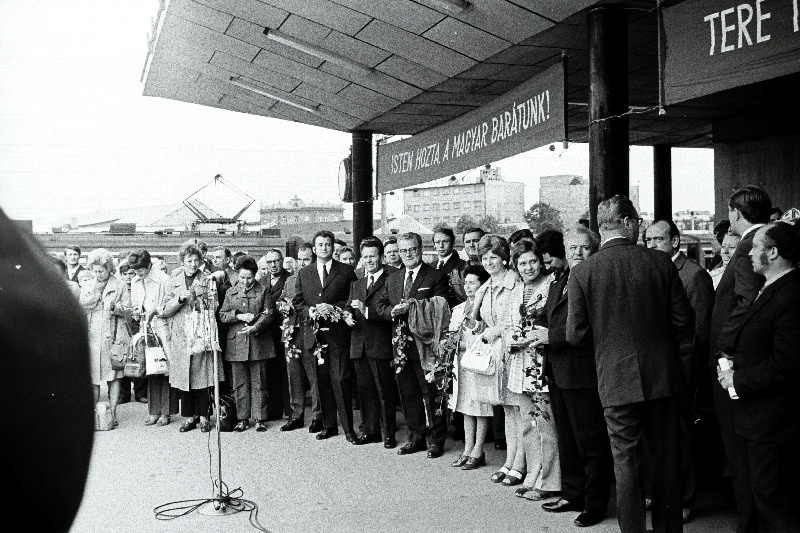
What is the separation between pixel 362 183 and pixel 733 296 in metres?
9.01

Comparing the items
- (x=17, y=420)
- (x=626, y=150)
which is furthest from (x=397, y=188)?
(x=17, y=420)

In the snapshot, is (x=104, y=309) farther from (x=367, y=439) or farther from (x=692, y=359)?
(x=692, y=359)

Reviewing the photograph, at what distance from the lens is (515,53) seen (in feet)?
27.9

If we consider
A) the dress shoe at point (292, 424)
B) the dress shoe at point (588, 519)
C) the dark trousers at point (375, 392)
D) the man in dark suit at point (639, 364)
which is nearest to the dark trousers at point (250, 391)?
the dress shoe at point (292, 424)

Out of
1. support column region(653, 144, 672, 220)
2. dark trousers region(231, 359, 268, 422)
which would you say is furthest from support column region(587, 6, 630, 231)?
support column region(653, 144, 672, 220)

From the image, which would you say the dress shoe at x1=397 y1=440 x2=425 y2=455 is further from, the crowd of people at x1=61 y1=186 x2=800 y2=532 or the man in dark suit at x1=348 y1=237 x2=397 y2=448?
the man in dark suit at x1=348 y1=237 x2=397 y2=448

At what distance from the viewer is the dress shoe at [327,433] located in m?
9.09

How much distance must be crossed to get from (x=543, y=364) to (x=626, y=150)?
6.39 feet

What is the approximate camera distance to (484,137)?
937 cm

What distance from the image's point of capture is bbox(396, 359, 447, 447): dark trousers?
827cm

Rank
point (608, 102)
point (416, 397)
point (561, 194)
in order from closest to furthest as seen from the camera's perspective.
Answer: point (608, 102), point (416, 397), point (561, 194)

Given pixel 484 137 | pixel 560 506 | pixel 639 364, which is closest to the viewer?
pixel 639 364

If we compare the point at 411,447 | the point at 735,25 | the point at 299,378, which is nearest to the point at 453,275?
the point at 411,447

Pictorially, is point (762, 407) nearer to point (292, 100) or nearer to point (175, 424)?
point (175, 424)
